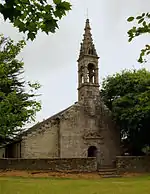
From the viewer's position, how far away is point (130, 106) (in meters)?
34.7

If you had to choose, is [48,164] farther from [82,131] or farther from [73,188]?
[73,188]

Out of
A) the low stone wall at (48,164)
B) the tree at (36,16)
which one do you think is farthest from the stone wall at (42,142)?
the tree at (36,16)

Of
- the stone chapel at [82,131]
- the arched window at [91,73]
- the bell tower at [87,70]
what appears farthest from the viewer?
the arched window at [91,73]

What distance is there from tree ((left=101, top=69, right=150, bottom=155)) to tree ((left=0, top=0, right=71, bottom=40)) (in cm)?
2845

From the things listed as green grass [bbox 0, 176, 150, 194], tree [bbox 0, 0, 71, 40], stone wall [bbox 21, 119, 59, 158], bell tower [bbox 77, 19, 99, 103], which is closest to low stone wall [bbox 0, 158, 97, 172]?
stone wall [bbox 21, 119, 59, 158]

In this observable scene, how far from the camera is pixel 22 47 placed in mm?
21719

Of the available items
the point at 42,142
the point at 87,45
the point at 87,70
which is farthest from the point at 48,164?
the point at 87,45

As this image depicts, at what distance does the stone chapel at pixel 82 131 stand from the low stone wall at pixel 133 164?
5.76 meters

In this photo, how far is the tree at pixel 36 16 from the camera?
3781mm

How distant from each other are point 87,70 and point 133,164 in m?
12.7

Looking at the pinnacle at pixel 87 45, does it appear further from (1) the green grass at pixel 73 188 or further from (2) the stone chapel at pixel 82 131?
(1) the green grass at pixel 73 188

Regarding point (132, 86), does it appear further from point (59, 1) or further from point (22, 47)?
point (59, 1)

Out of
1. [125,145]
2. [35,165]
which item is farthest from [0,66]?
[125,145]

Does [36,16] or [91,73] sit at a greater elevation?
[91,73]
